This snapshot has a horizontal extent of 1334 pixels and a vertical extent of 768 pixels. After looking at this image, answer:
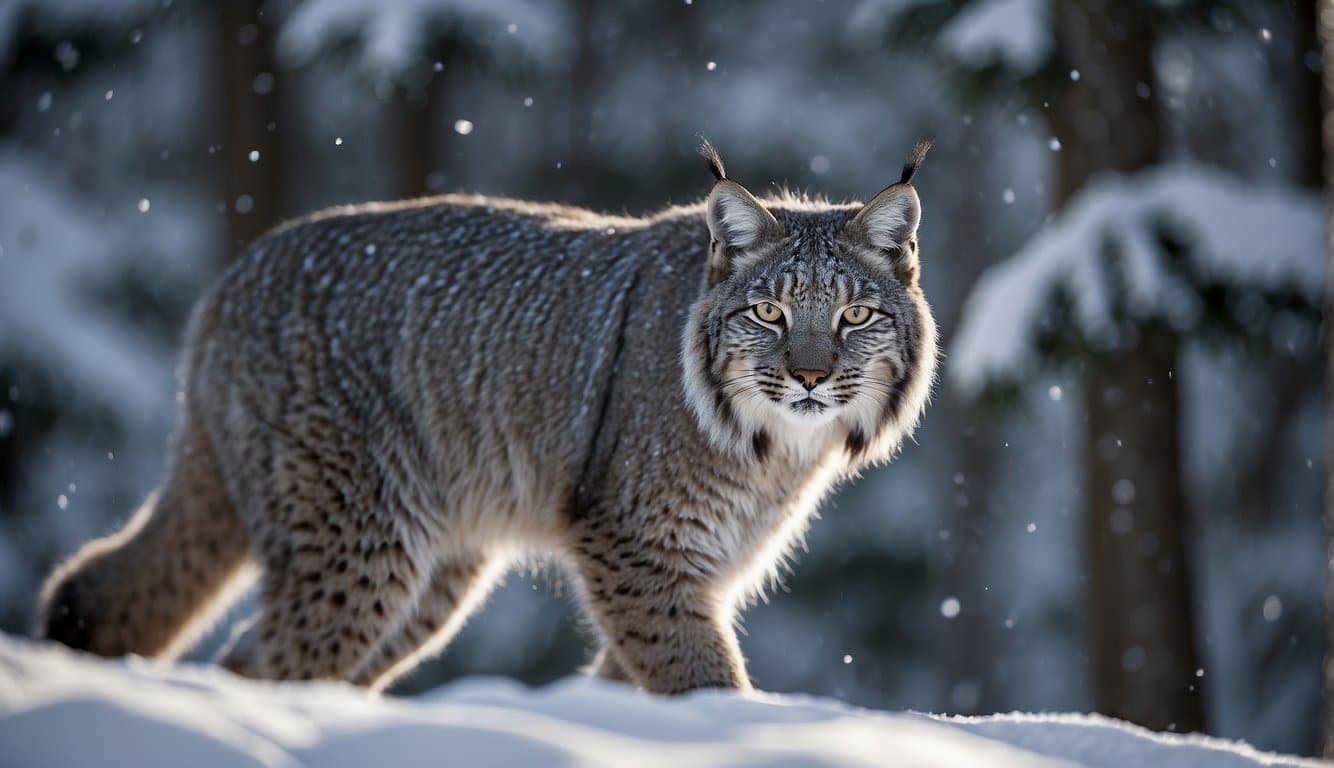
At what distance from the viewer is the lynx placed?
4.88 metres

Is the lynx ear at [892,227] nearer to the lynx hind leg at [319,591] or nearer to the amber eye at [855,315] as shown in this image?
the amber eye at [855,315]

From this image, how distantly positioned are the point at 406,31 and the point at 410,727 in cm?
739

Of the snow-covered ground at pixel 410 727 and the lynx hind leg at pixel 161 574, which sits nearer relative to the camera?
the snow-covered ground at pixel 410 727

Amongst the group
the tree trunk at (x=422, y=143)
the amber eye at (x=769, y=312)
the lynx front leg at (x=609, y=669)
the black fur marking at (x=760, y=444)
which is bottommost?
the lynx front leg at (x=609, y=669)

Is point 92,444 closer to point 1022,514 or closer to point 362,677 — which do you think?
point 362,677

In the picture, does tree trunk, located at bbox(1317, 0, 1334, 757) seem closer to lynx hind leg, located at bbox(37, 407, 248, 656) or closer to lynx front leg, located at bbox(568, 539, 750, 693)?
lynx front leg, located at bbox(568, 539, 750, 693)

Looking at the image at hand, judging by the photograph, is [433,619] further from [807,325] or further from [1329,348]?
[1329,348]

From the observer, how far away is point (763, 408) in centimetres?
482

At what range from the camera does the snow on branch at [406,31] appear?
910 centimetres

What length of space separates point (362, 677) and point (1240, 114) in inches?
515

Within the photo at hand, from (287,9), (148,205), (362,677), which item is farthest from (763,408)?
(148,205)

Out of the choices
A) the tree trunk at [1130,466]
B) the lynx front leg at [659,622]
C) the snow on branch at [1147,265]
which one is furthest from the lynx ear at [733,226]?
the tree trunk at [1130,466]

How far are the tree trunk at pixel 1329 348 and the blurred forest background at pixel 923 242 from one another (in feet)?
0.44

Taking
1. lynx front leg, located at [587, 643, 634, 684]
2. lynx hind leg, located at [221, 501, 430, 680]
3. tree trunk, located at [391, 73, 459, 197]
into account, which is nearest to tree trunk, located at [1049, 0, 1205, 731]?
lynx front leg, located at [587, 643, 634, 684]
